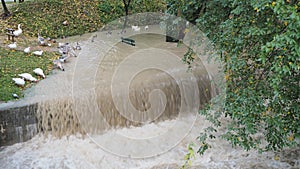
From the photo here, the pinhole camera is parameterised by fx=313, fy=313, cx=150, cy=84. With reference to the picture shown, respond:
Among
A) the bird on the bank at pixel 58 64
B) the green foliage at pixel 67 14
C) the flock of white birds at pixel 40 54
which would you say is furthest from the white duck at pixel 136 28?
the bird on the bank at pixel 58 64

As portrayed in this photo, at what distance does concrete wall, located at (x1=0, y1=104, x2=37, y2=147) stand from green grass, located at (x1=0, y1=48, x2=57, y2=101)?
0.38m

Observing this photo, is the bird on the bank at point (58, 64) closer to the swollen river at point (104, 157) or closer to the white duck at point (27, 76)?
the white duck at point (27, 76)

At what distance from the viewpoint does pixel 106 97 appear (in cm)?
504

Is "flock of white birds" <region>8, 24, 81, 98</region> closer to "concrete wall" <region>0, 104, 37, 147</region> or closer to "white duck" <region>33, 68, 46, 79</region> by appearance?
"white duck" <region>33, 68, 46, 79</region>

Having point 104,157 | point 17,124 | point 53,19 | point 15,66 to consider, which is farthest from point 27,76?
point 53,19

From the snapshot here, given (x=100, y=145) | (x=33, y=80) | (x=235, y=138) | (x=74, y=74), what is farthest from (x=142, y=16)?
(x=235, y=138)

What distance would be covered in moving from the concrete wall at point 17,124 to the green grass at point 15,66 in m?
0.38

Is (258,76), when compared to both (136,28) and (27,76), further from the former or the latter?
(136,28)

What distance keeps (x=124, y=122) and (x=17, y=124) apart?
1.61 metres

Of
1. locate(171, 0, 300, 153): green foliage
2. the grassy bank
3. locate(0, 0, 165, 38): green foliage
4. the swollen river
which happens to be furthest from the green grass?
locate(171, 0, 300, 153): green foliage

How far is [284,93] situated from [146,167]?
2202mm

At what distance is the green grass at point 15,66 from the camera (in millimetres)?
5002

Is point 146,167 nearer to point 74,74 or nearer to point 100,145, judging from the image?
point 100,145

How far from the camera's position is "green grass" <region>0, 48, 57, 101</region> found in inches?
197
